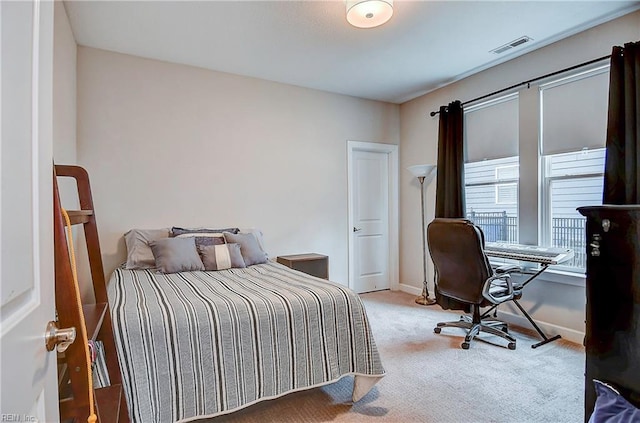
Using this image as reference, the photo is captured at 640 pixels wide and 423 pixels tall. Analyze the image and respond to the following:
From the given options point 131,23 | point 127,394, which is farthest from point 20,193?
point 131,23

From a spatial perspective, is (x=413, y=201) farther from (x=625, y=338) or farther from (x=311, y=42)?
(x=625, y=338)

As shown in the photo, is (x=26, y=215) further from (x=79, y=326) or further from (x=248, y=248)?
(x=248, y=248)

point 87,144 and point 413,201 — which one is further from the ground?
point 87,144

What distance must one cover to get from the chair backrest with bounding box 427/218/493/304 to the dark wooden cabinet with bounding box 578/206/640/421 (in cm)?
145

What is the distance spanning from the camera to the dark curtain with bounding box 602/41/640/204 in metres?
2.52

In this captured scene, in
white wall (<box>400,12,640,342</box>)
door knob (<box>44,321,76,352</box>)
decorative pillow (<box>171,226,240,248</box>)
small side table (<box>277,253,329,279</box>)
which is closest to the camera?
door knob (<box>44,321,76,352</box>)

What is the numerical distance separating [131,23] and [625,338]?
141 inches

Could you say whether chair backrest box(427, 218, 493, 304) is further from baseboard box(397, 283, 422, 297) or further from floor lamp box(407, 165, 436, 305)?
baseboard box(397, 283, 422, 297)

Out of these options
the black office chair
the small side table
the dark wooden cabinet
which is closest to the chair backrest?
the black office chair

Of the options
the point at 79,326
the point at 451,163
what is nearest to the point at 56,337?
the point at 79,326

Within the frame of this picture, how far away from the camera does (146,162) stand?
344 centimetres

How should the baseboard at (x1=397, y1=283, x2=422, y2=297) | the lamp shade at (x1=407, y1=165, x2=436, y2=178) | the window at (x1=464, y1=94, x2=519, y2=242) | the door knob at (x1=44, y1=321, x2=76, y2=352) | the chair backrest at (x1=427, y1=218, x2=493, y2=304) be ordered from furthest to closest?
the baseboard at (x1=397, y1=283, x2=422, y2=297) < the lamp shade at (x1=407, y1=165, x2=436, y2=178) < the window at (x1=464, y1=94, x2=519, y2=242) < the chair backrest at (x1=427, y1=218, x2=493, y2=304) < the door knob at (x1=44, y1=321, x2=76, y2=352)

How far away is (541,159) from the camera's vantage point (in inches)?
130

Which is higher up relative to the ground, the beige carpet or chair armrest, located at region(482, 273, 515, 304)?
chair armrest, located at region(482, 273, 515, 304)
